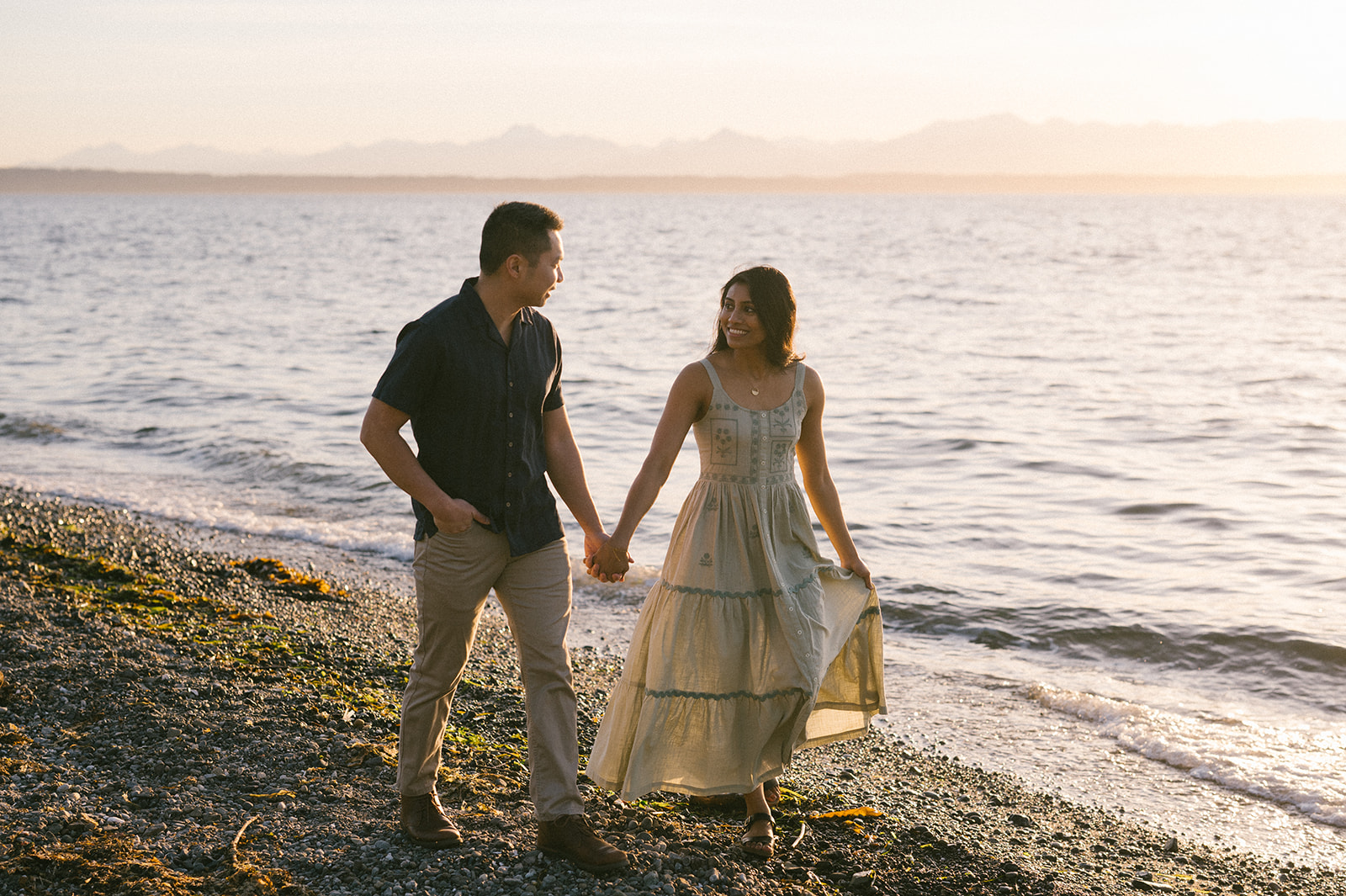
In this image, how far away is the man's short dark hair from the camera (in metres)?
3.80

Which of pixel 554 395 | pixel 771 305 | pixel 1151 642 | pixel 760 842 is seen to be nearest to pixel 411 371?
pixel 554 395

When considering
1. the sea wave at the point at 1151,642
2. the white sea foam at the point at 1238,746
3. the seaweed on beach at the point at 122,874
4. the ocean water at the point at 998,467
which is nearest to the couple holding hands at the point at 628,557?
the seaweed on beach at the point at 122,874

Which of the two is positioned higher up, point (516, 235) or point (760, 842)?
point (516, 235)

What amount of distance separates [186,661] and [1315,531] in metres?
10.6

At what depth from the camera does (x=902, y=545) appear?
10.9 m

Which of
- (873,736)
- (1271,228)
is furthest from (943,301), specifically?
(1271,228)

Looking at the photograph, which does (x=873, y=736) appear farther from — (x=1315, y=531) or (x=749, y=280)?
(x=1315, y=531)

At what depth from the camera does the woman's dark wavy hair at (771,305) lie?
422 centimetres

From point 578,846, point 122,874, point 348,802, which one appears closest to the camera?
point 122,874

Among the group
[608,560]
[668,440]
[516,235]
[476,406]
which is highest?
[516,235]

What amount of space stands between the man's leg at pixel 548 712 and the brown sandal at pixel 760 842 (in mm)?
588

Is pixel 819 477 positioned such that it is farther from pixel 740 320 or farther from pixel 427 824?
pixel 427 824

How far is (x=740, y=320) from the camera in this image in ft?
13.9

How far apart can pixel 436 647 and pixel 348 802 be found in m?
0.93
